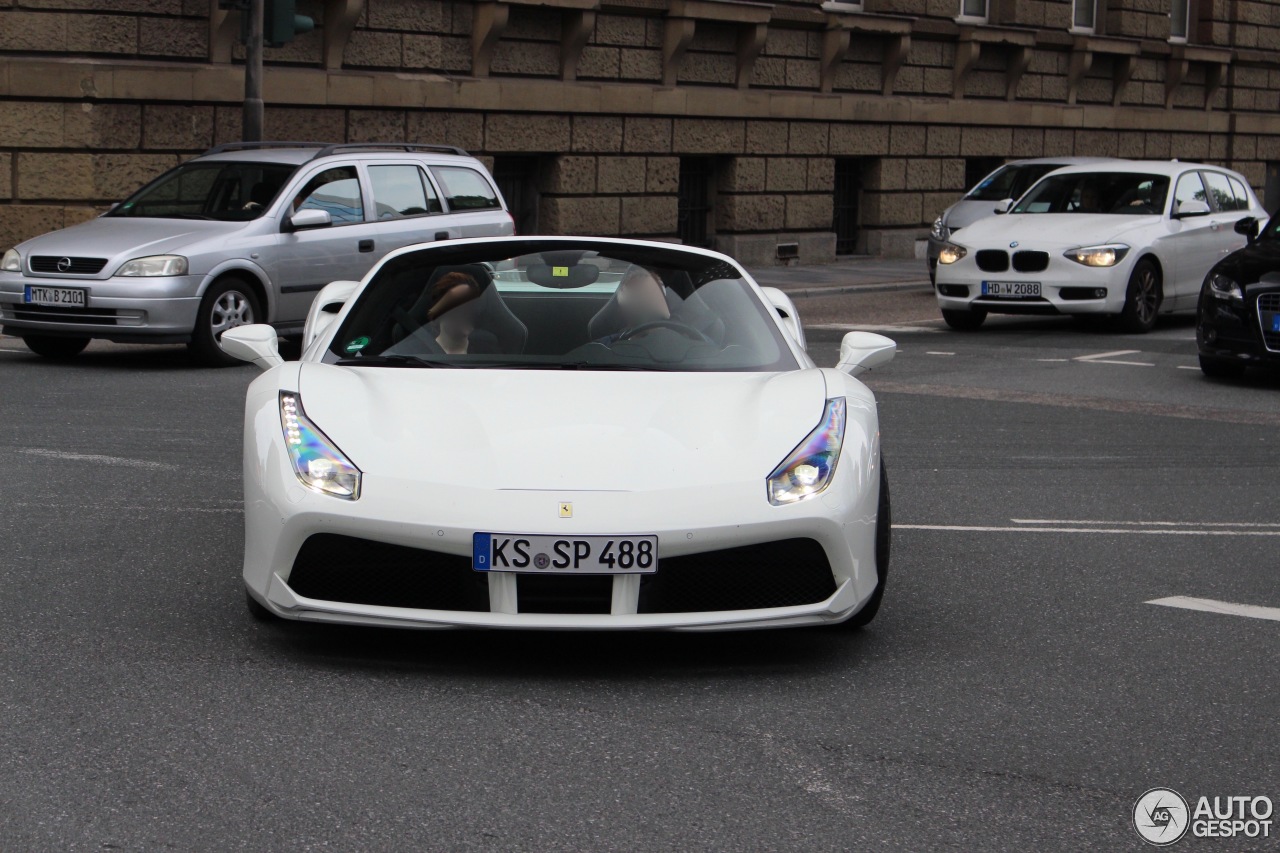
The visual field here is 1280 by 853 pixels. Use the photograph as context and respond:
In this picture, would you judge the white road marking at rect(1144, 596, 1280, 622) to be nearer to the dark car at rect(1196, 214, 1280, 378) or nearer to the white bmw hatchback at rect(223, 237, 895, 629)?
the white bmw hatchback at rect(223, 237, 895, 629)

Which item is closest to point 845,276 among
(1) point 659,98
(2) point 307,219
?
(1) point 659,98

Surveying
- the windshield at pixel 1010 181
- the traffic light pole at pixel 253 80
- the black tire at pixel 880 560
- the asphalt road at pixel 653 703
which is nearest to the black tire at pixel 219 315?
the traffic light pole at pixel 253 80

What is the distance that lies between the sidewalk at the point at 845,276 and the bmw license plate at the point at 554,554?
55.9ft

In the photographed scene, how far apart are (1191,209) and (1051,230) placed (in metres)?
1.70

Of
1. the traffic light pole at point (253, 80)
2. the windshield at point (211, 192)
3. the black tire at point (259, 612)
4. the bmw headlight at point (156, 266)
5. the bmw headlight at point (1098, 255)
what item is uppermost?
the traffic light pole at point (253, 80)

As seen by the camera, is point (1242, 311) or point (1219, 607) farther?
point (1242, 311)

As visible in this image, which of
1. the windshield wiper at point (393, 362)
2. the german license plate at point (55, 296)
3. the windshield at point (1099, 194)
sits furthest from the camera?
the windshield at point (1099, 194)

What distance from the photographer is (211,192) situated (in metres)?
14.2

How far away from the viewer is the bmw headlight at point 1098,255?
16.7 m

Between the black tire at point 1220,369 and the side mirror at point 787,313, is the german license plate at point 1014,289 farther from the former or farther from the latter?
the side mirror at point 787,313

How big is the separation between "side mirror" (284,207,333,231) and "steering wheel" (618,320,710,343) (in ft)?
26.1

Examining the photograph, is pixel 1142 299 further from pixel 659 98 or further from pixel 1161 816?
pixel 1161 816

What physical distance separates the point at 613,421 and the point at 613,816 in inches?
63.7

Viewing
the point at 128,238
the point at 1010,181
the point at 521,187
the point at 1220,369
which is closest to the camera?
the point at 128,238
